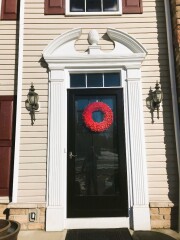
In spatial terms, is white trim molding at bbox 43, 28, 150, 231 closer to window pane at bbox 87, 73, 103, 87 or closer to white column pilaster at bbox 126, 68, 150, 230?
white column pilaster at bbox 126, 68, 150, 230

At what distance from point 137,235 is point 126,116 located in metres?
1.80

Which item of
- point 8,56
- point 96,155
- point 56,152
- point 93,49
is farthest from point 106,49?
point 56,152

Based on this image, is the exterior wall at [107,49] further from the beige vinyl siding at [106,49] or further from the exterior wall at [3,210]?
the exterior wall at [3,210]

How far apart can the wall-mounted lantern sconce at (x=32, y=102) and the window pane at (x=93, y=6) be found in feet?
5.95

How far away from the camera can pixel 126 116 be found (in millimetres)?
4297

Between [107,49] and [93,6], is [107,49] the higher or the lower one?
the lower one

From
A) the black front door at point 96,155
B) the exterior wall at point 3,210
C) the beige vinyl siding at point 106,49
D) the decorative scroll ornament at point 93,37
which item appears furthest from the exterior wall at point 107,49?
the black front door at point 96,155

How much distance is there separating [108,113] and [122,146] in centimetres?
59

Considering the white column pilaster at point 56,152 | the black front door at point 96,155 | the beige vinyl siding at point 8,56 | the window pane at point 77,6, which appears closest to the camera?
the white column pilaster at point 56,152

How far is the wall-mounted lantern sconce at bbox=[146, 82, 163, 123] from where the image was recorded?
13.8ft

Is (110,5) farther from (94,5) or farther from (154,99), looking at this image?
(154,99)

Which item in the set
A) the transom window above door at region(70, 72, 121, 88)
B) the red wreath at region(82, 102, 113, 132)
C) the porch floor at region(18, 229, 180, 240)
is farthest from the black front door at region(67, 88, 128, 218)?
the porch floor at region(18, 229, 180, 240)

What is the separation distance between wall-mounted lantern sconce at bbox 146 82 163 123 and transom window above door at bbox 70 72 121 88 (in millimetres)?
564

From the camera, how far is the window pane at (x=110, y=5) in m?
4.72
